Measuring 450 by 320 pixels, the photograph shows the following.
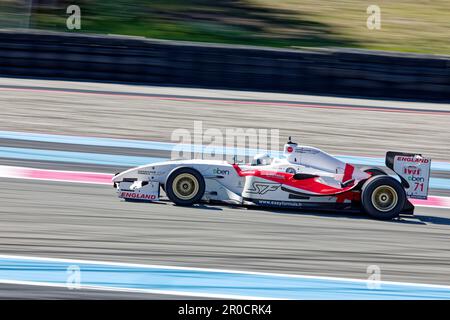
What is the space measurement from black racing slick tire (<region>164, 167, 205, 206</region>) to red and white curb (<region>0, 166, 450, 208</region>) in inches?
55.8

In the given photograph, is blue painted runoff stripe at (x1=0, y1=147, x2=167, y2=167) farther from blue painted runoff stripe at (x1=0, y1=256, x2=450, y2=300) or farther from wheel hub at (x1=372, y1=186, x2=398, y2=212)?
blue painted runoff stripe at (x1=0, y1=256, x2=450, y2=300)

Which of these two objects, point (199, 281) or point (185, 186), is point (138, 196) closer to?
point (185, 186)

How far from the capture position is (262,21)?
1970 cm

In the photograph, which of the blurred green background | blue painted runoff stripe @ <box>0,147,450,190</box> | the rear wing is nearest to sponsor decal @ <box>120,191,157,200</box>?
blue painted runoff stripe @ <box>0,147,450,190</box>

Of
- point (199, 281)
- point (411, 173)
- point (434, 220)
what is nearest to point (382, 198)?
point (411, 173)

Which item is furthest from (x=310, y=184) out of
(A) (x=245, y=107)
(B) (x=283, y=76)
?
(B) (x=283, y=76)

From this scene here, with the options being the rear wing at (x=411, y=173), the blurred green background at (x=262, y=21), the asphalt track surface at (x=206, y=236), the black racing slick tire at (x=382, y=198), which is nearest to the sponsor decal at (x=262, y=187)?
the asphalt track surface at (x=206, y=236)

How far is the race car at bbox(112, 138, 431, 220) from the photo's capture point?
8195 millimetres

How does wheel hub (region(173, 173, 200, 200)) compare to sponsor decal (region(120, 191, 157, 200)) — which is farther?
sponsor decal (region(120, 191, 157, 200))

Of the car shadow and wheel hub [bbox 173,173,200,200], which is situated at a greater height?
wheel hub [bbox 173,173,200,200]

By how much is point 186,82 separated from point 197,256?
9.12 metres

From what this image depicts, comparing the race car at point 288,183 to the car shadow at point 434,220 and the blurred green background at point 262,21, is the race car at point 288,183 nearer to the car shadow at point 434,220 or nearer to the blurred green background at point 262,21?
the car shadow at point 434,220

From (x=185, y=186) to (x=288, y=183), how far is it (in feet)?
3.48
